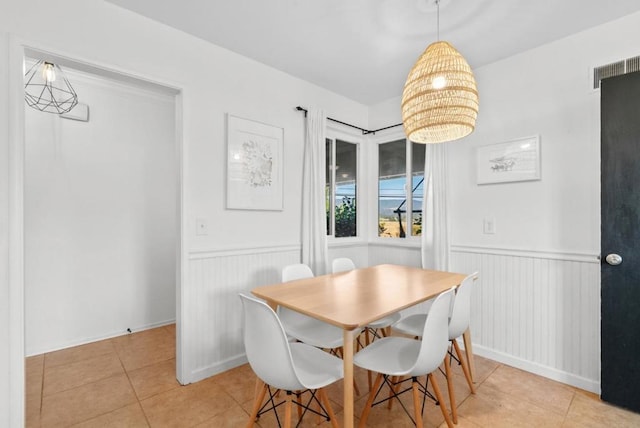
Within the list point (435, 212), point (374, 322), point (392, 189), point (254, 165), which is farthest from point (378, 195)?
point (374, 322)

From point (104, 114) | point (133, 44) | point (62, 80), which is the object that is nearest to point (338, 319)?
point (133, 44)

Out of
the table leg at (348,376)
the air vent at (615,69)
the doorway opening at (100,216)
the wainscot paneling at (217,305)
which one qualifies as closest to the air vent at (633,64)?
the air vent at (615,69)

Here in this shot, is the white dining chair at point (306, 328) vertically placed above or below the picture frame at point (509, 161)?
below

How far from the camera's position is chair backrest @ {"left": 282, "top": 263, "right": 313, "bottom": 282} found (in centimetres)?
225

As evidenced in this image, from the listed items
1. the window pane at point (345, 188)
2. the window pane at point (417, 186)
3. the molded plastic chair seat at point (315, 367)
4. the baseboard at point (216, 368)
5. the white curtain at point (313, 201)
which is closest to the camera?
the molded plastic chair seat at point (315, 367)

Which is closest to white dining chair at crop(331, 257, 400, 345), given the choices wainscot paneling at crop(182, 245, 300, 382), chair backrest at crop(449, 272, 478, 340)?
chair backrest at crop(449, 272, 478, 340)

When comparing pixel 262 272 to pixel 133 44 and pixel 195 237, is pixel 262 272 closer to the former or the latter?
pixel 195 237

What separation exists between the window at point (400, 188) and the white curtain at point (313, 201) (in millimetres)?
990

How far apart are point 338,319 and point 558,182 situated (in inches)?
82.6

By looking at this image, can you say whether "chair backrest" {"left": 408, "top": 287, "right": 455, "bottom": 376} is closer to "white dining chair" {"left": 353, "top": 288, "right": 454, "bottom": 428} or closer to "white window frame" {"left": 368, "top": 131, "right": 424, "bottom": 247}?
"white dining chair" {"left": 353, "top": 288, "right": 454, "bottom": 428}

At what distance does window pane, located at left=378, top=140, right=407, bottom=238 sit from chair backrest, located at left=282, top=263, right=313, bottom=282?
5.07ft

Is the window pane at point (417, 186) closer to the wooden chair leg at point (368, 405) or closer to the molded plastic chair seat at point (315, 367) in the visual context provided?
the wooden chair leg at point (368, 405)

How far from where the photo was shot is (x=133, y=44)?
6.54ft

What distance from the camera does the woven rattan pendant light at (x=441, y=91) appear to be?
1605 millimetres
